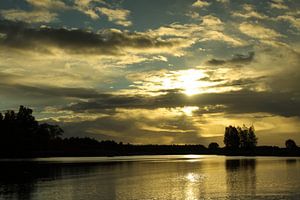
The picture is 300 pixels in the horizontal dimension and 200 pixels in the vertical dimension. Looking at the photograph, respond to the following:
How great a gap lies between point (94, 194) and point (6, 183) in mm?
19582

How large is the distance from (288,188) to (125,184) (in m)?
22.1

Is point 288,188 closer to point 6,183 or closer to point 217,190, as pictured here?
point 217,190

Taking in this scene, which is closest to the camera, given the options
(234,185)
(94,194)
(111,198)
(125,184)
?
(111,198)

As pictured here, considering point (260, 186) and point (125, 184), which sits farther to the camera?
point (125, 184)

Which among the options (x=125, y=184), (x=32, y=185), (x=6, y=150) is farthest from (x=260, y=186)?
(x=6, y=150)

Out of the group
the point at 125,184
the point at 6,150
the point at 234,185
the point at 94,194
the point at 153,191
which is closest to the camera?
the point at 94,194

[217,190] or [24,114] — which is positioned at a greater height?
[24,114]

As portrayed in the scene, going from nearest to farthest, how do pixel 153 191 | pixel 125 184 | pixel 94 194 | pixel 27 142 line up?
pixel 94 194 < pixel 153 191 < pixel 125 184 < pixel 27 142

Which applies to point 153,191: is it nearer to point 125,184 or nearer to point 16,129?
point 125,184

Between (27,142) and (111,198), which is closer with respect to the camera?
(111,198)

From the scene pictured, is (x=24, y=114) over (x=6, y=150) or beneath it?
over

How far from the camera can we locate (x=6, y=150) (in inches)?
7077

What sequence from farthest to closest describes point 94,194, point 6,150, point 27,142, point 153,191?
point 27,142
point 6,150
point 153,191
point 94,194

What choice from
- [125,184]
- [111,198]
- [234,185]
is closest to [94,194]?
[111,198]
